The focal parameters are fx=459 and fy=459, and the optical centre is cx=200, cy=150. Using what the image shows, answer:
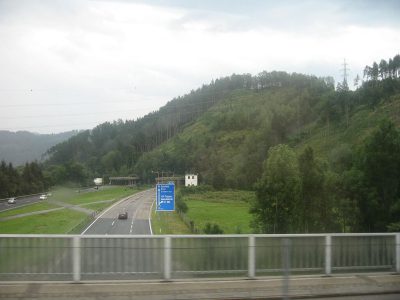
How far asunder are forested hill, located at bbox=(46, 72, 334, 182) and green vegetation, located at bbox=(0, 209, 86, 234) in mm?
2884

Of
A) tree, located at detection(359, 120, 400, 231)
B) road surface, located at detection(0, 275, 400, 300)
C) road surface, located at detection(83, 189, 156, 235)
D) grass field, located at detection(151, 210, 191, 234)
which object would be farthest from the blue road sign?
road surface, located at detection(0, 275, 400, 300)

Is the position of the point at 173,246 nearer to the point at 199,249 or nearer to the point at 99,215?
the point at 199,249

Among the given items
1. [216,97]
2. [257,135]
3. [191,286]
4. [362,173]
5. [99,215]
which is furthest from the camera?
[216,97]

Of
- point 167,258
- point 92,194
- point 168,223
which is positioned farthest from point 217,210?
point 167,258

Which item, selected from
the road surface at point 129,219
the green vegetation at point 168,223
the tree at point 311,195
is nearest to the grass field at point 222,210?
the green vegetation at point 168,223

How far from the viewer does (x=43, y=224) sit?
20.0 m

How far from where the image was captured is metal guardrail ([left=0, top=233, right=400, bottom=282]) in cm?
782

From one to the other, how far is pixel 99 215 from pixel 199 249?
21445 millimetres

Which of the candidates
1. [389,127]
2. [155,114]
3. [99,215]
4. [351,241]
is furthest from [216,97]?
[351,241]

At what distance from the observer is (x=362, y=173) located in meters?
35.7

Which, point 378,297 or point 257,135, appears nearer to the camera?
point 378,297

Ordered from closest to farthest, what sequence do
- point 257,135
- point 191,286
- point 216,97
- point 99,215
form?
point 191,286 → point 99,215 → point 257,135 → point 216,97

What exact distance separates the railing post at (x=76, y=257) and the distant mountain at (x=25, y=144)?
48.1ft

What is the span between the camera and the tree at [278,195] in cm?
3525
